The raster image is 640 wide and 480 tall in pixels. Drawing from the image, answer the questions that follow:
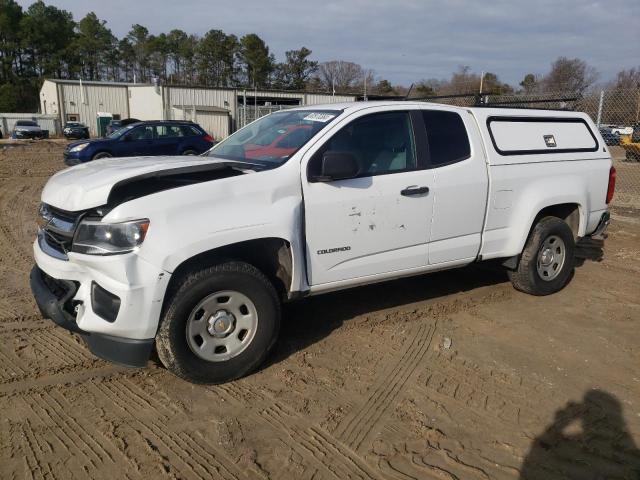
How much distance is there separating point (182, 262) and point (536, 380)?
2.67 metres

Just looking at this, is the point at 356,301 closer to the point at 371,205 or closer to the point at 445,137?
the point at 371,205

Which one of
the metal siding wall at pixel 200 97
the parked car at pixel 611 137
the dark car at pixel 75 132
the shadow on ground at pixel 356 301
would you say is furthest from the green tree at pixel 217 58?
the shadow on ground at pixel 356 301

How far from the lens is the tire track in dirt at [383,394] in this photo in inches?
124

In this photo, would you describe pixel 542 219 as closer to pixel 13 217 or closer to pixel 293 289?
pixel 293 289

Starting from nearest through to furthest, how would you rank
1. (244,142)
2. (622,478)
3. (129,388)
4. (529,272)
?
(622,478) < (129,388) < (244,142) < (529,272)

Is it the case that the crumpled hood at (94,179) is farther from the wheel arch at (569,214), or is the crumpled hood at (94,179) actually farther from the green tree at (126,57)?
the green tree at (126,57)

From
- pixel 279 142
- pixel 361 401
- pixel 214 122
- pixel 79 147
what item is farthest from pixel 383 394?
pixel 214 122

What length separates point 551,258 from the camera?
5.51m

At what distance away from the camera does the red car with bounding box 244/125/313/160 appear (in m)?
4.02

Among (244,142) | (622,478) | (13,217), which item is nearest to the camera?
(622,478)

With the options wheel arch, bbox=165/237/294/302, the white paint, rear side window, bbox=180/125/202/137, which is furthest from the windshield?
rear side window, bbox=180/125/202/137

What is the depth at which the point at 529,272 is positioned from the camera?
17.4ft

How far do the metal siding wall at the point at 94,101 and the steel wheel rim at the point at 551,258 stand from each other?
5906 centimetres

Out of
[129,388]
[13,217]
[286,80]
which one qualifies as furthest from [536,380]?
[286,80]
